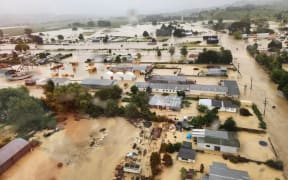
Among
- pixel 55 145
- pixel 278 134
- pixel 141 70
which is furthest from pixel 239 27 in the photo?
pixel 55 145

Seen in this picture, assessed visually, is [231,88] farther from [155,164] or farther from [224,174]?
[155,164]

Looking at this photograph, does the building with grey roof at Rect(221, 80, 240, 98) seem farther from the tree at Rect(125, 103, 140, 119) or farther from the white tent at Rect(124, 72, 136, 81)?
the white tent at Rect(124, 72, 136, 81)

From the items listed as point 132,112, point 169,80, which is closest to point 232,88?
point 169,80

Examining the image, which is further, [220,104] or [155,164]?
[220,104]

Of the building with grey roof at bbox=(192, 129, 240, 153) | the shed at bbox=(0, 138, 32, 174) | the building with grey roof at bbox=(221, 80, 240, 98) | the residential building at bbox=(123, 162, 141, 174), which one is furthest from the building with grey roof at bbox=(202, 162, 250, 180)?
the shed at bbox=(0, 138, 32, 174)

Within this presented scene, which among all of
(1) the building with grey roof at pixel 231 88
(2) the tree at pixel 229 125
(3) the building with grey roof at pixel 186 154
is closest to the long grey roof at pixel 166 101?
(2) the tree at pixel 229 125

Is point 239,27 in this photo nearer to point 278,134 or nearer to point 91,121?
point 278,134

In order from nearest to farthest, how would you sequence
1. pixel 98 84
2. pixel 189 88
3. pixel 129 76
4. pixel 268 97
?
pixel 268 97, pixel 189 88, pixel 98 84, pixel 129 76

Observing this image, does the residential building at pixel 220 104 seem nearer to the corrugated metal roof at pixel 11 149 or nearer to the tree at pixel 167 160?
the tree at pixel 167 160
